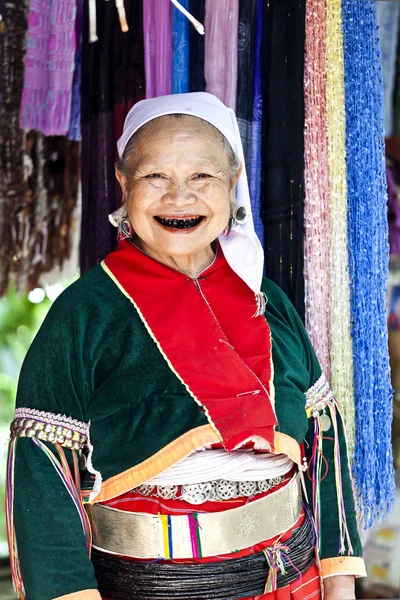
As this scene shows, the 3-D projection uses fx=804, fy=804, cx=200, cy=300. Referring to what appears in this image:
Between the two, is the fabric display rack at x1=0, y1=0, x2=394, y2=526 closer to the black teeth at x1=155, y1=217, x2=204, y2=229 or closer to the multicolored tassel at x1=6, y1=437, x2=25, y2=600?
the black teeth at x1=155, y1=217, x2=204, y2=229

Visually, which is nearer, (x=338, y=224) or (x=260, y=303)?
(x=260, y=303)

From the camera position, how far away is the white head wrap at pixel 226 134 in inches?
89.0

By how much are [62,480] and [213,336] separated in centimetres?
55

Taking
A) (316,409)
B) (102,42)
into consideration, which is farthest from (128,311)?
(102,42)

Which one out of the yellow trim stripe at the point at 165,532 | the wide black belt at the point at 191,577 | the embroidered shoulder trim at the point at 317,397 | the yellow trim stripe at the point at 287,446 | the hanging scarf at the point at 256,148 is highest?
the hanging scarf at the point at 256,148

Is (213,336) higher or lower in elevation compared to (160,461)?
higher

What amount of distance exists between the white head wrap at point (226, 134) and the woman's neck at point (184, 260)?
0.07 m

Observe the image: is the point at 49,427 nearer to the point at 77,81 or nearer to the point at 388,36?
the point at 77,81

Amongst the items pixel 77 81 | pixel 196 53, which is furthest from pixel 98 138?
pixel 196 53

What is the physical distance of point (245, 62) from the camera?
2762mm

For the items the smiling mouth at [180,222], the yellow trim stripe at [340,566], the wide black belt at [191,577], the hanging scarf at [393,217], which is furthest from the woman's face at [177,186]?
the hanging scarf at [393,217]

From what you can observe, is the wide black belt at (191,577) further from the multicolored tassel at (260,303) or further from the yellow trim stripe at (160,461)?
the multicolored tassel at (260,303)

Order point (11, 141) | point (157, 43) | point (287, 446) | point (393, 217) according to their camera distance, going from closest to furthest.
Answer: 1. point (287, 446)
2. point (157, 43)
3. point (11, 141)
4. point (393, 217)

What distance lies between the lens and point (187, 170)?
87.9 inches
